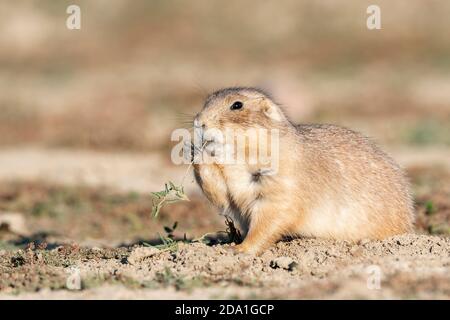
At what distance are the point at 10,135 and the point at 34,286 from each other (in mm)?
12917

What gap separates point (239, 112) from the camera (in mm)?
6852

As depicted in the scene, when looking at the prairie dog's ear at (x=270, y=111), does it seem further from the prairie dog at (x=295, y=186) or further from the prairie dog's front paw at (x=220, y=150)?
the prairie dog's front paw at (x=220, y=150)

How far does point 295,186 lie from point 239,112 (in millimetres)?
821

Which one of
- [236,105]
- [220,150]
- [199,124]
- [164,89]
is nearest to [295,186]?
[220,150]

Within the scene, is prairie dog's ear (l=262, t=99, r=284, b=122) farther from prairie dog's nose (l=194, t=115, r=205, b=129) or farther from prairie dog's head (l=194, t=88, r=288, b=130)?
prairie dog's nose (l=194, t=115, r=205, b=129)

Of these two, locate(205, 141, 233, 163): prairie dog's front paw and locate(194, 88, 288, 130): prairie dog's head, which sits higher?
locate(194, 88, 288, 130): prairie dog's head

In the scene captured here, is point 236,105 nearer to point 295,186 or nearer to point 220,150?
point 220,150

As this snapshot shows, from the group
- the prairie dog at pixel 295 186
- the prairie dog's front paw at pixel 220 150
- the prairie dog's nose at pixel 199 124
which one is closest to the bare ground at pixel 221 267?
the prairie dog at pixel 295 186

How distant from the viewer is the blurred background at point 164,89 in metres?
11.6

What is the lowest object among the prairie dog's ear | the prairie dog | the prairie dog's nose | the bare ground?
the bare ground

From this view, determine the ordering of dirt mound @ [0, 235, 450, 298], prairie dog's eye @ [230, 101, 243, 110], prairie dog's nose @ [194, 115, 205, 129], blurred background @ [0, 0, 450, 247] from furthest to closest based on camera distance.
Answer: blurred background @ [0, 0, 450, 247]
prairie dog's eye @ [230, 101, 243, 110]
prairie dog's nose @ [194, 115, 205, 129]
dirt mound @ [0, 235, 450, 298]

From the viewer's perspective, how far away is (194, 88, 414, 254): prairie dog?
263 inches

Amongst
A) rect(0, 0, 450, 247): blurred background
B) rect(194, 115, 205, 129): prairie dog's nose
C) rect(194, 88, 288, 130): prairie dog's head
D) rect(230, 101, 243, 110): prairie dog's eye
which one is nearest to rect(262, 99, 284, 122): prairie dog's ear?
rect(194, 88, 288, 130): prairie dog's head

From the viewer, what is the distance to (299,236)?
7.03 metres
